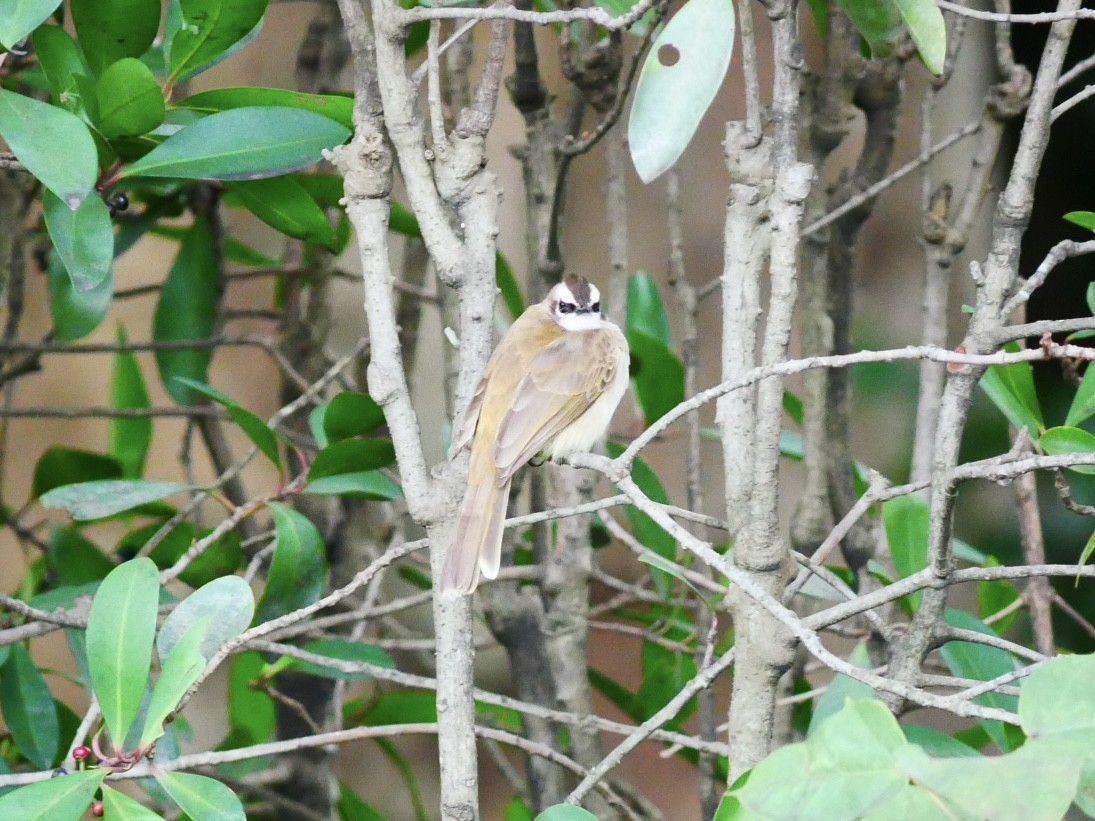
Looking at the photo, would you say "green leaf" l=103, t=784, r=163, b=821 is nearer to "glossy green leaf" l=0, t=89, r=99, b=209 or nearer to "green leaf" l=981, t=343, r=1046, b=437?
"glossy green leaf" l=0, t=89, r=99, b=209

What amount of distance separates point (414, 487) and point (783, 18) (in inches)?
22.8

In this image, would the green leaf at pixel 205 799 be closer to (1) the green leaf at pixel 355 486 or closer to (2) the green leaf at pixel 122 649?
(2) the green leaf at pixel 122 649

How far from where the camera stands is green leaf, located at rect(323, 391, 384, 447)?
5.92 feet

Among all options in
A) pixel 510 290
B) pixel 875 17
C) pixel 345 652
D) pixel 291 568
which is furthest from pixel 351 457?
pixel 875 17

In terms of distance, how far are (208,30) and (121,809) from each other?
3.04 ft

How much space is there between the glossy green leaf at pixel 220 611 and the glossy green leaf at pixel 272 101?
63 cm

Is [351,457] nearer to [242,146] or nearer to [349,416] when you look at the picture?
[349,416]

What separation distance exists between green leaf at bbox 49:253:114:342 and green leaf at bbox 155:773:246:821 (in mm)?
1003

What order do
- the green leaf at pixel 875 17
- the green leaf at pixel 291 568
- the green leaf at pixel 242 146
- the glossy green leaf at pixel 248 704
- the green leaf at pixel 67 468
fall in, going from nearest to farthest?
the green leaf at pixel 875 17 → the green leaf at pixel 242 146 → the green leaf at pixel 291 568 → the green leaf at pixel 67 468 → the glossy green leaf at pixel 248 704

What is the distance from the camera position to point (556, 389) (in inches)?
81.0

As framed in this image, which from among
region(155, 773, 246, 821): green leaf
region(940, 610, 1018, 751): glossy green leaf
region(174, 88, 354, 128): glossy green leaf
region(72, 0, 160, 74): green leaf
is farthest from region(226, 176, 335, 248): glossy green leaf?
region(940, 610, 1018, 751): glossy green leaf

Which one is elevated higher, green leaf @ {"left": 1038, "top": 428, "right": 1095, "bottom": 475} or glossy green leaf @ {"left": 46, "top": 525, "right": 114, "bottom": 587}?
green leaf @ {"left": 1038, "top": 428, "right": 1095, "bottom": 475}

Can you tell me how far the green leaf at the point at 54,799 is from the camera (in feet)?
3.59

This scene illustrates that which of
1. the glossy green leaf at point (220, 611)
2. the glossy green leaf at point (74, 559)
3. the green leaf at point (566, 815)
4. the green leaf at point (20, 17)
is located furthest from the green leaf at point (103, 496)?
the green leaf at point (566, 815)
